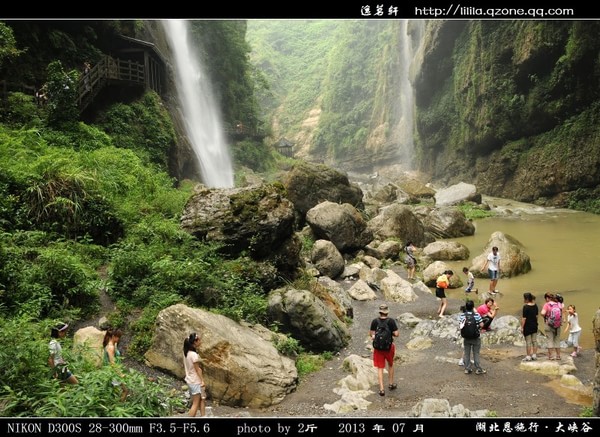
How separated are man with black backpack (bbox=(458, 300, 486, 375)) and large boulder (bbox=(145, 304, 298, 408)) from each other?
10.7ft

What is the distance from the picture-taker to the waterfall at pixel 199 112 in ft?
103

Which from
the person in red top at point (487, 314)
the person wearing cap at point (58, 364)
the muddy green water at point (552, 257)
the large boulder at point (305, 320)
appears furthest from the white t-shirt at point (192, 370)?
the muddy green water at point (552, 257)

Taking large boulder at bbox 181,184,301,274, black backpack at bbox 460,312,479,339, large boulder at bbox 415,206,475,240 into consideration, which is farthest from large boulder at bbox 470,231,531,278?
black backpack at bbox 460,312,479,339

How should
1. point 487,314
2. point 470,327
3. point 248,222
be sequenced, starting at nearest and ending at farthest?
point 470,327
point 487,314
point 248,222

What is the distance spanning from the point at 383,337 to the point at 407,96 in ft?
227

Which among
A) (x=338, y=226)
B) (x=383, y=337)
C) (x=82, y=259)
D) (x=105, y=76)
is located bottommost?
(x=383, y=337)

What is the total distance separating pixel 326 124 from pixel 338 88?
816 centimetres

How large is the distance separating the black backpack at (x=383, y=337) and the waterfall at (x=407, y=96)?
59.2 metres

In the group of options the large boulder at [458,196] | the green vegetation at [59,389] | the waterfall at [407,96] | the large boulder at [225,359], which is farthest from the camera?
the waterfall at [407,96]

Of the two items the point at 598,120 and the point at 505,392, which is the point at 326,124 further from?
the point at 505,392

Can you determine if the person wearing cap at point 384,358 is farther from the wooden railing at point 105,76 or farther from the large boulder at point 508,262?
the wooden railing at point 105,76

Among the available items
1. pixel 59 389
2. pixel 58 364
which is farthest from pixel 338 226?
pixel 59 389

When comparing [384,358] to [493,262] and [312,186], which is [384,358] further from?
[312,186]

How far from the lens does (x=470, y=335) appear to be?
25.7ft
